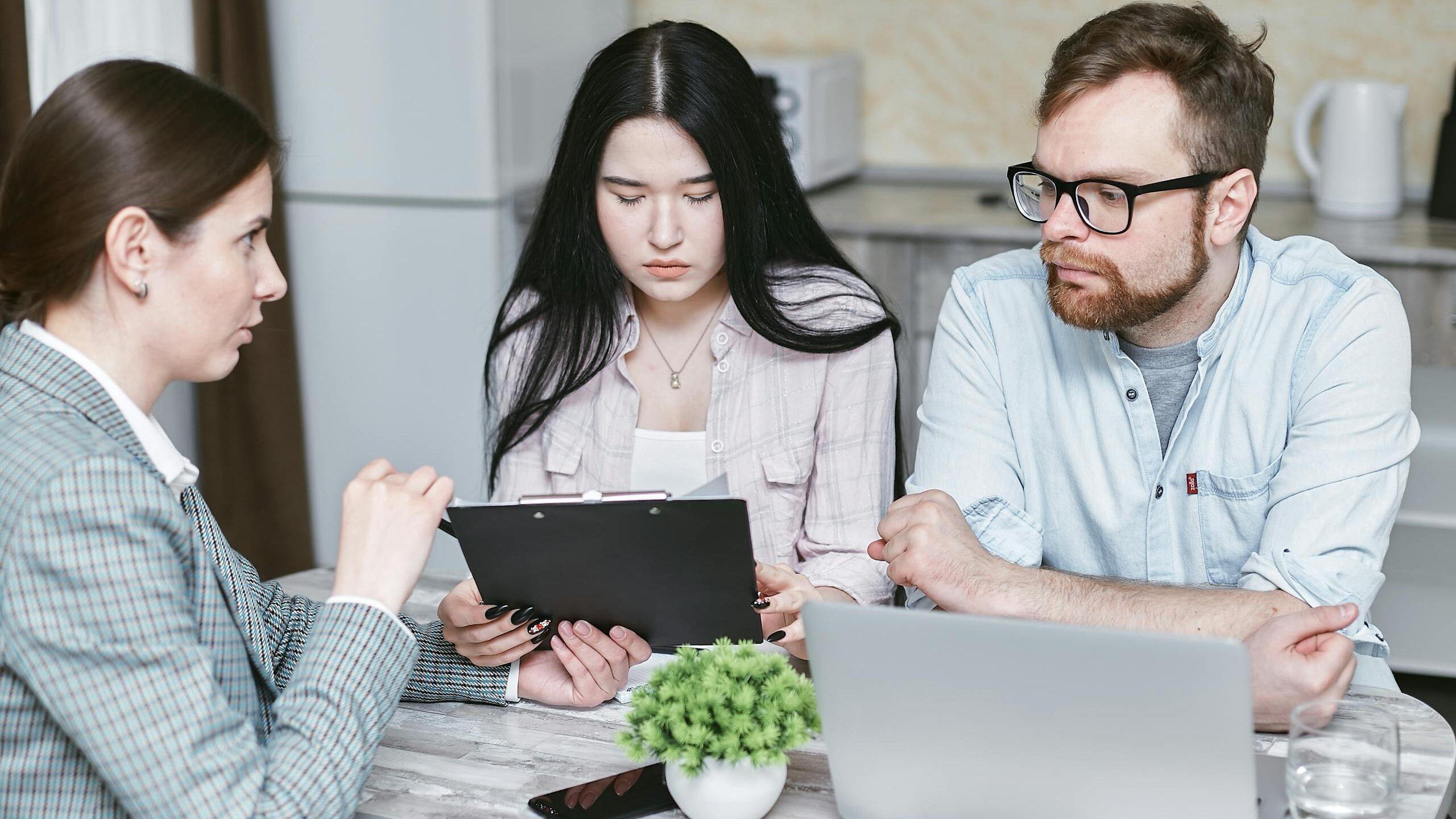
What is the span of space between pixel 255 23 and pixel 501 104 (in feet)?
1.91

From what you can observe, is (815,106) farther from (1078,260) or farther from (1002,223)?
(1078,260)

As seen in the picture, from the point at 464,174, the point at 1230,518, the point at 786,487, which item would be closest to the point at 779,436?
the point at 786,487

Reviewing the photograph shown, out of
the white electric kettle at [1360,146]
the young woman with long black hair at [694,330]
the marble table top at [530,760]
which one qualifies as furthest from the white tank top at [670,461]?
the white electric kettle at [1360,146]

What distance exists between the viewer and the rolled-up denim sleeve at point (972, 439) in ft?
5.60

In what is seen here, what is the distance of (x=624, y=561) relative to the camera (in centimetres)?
128

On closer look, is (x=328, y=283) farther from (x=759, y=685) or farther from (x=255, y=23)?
(x=759, y=685)

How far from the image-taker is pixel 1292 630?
4.17 ft

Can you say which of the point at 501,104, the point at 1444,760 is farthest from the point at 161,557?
the point at 501,104

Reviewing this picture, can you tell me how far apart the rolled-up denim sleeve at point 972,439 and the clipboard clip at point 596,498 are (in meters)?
0.46

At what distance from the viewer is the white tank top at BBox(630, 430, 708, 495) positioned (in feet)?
6.33

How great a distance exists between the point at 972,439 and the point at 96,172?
106cm

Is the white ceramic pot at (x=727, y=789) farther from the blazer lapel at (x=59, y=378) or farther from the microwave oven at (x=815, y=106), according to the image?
the microwave oven at (x=815, y=106)

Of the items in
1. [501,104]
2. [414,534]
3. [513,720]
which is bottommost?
[513,720]

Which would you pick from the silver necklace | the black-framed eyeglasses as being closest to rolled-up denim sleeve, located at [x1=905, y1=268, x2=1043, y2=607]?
the black-framed eyeglasses
